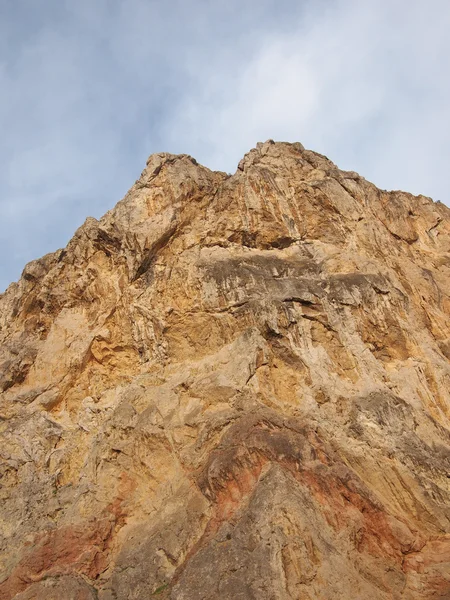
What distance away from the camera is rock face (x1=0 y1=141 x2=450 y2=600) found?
1307 centimetres

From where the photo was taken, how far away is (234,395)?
16938 millimetres

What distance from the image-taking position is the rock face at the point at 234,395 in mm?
A: 13070

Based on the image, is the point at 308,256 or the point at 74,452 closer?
the point at 74,452

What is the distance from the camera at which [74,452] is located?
17938 millimetres

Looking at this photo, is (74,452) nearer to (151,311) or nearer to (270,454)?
Result: (151,311)

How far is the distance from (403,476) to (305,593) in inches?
197

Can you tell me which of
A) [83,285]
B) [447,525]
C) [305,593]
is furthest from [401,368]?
[83,285]

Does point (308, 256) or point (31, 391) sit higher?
point (308, 256)

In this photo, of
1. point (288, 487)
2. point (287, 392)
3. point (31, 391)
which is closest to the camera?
point (288, 487)

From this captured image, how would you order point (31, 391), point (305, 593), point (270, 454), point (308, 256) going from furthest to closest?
point (308, 256) → point (31, 391) → point (270, 454) → point (305, 593)

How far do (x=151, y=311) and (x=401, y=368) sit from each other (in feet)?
34.1

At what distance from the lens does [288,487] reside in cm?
1348

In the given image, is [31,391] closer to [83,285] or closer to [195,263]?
[83,285]

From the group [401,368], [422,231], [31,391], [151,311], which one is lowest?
[401,368]
